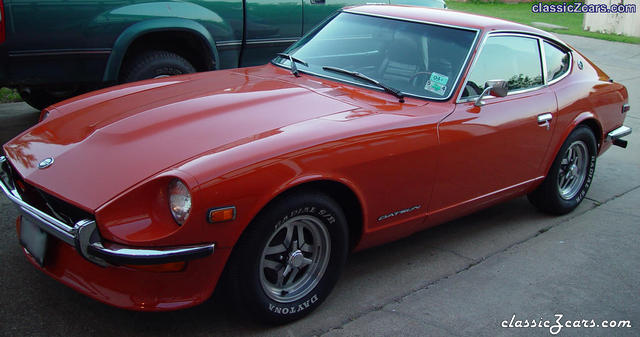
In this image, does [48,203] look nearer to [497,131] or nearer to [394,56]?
[394,56]

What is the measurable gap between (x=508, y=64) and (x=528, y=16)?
1618cm

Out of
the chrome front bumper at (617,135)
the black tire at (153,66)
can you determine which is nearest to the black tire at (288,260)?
the chrome front bumper at (617,135)

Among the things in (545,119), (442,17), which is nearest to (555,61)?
(545,119)

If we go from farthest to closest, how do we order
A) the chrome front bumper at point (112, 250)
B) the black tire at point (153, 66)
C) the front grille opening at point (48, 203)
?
the black tire at point (153, 66), the front grille opening at point (48, 203), the chrome front bumper at point (112, 250)

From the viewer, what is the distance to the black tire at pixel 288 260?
9.71 ft

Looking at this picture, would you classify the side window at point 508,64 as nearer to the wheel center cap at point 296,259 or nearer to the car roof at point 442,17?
the car roof at point 442,17

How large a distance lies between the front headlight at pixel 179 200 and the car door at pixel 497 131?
61.3 inches

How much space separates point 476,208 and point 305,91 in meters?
1.32

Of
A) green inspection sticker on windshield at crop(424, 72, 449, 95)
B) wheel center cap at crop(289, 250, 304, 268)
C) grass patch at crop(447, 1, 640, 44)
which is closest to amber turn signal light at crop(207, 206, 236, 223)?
wheel center cap at crop(289, 250, 304, 268)

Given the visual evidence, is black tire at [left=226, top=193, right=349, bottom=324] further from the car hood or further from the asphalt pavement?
the car hood

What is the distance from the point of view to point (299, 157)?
308cm

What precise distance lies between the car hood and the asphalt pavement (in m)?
0.67

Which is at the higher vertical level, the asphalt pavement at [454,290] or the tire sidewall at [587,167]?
the tire sidewall at [587,167]

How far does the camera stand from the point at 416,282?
12.4 ft
